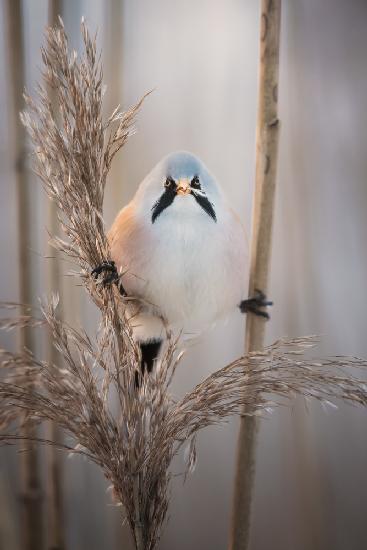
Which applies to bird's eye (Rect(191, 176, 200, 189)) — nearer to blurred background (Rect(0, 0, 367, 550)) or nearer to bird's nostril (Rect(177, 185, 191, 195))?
bird's nostril (Rect(177, 185, 191, 195))

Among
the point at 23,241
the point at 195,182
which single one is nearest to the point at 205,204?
the point at 195,182

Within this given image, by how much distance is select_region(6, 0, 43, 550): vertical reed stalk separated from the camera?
107 centimetres

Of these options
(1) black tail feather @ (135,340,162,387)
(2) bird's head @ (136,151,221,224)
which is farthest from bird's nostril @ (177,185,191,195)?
(1) black tail feather @ (135,340,162,387)

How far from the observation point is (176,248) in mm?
909

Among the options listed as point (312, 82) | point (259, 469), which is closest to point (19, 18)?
point (312, 82)

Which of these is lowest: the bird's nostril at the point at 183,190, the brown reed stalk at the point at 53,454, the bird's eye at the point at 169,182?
the brown reed stalk at the point at 53,454

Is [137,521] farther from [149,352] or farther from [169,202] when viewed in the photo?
[169,202]

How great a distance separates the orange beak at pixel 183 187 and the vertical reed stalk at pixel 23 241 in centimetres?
39

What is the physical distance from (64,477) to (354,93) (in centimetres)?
106

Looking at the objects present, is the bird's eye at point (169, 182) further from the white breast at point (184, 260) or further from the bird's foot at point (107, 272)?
the bird's foot at point (107, 272)

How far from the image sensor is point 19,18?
1067 mm

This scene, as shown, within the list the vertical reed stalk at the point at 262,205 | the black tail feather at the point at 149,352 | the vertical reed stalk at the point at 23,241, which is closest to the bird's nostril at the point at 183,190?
the vertical reed stalk at the point at 262,205

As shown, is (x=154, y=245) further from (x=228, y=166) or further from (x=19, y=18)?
(x=19, y=18)

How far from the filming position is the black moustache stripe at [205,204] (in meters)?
0.89
